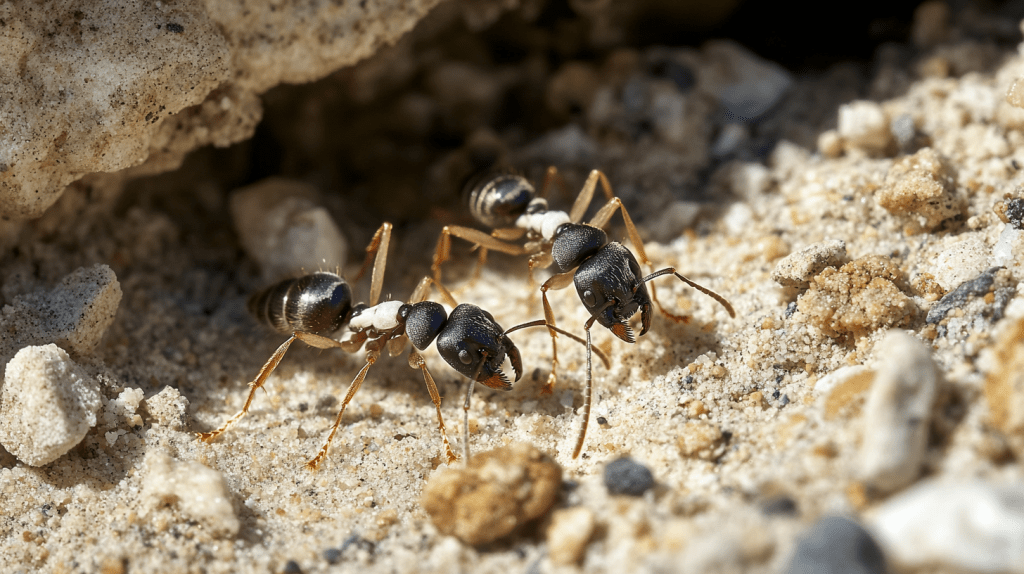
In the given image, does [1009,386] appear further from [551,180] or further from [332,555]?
[551,180]

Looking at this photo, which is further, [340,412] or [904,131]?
[904,131]

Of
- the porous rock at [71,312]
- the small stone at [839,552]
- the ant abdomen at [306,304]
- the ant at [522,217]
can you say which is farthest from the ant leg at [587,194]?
the small stone at [839,552]

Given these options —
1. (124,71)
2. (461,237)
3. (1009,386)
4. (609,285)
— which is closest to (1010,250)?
(1009,386)

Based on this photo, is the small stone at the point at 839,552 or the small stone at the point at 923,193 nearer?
the small stone at the point at 839,552

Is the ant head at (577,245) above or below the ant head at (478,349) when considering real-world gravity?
above

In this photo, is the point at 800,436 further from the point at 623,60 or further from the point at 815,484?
the point at 623,60

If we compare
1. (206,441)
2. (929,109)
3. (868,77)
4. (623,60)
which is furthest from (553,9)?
(206,441)

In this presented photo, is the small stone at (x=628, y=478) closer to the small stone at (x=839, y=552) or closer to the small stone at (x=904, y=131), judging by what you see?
the small stone at (x=839, y=552)
